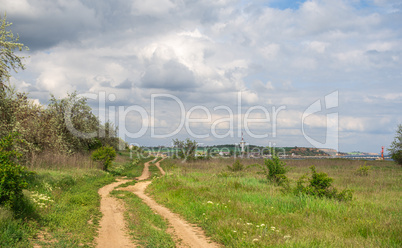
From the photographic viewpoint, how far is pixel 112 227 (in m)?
8.52

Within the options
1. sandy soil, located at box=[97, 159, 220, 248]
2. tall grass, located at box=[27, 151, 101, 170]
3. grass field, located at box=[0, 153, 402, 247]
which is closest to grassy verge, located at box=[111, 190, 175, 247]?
grass field, located at box=[0, 153, 402, 247]

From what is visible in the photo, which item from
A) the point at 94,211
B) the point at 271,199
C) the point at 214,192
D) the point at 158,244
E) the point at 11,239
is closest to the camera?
the point at 11,239

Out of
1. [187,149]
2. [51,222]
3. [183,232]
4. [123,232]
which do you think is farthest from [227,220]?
[187,149]

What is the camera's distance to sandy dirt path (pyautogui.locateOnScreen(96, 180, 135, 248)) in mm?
7074

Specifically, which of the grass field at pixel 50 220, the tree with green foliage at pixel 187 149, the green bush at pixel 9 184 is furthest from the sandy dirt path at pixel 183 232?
the tree with green foliage at pixel 187 149

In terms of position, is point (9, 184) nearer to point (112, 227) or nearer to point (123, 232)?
point (112, 227)

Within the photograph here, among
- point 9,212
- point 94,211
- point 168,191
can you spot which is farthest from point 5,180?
point 168,191

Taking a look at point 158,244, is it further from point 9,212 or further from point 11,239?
point 9,212

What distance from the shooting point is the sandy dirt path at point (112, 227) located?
7074 mm

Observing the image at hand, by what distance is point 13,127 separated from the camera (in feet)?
49.7

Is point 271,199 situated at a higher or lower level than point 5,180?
lower

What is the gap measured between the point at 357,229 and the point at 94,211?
8.00 m

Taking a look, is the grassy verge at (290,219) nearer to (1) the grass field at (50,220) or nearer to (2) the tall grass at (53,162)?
(1) the grass field at (50,220)

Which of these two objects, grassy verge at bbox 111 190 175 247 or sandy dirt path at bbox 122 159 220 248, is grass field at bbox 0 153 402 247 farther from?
sandy dirt path at bbox 122 159 220 248
